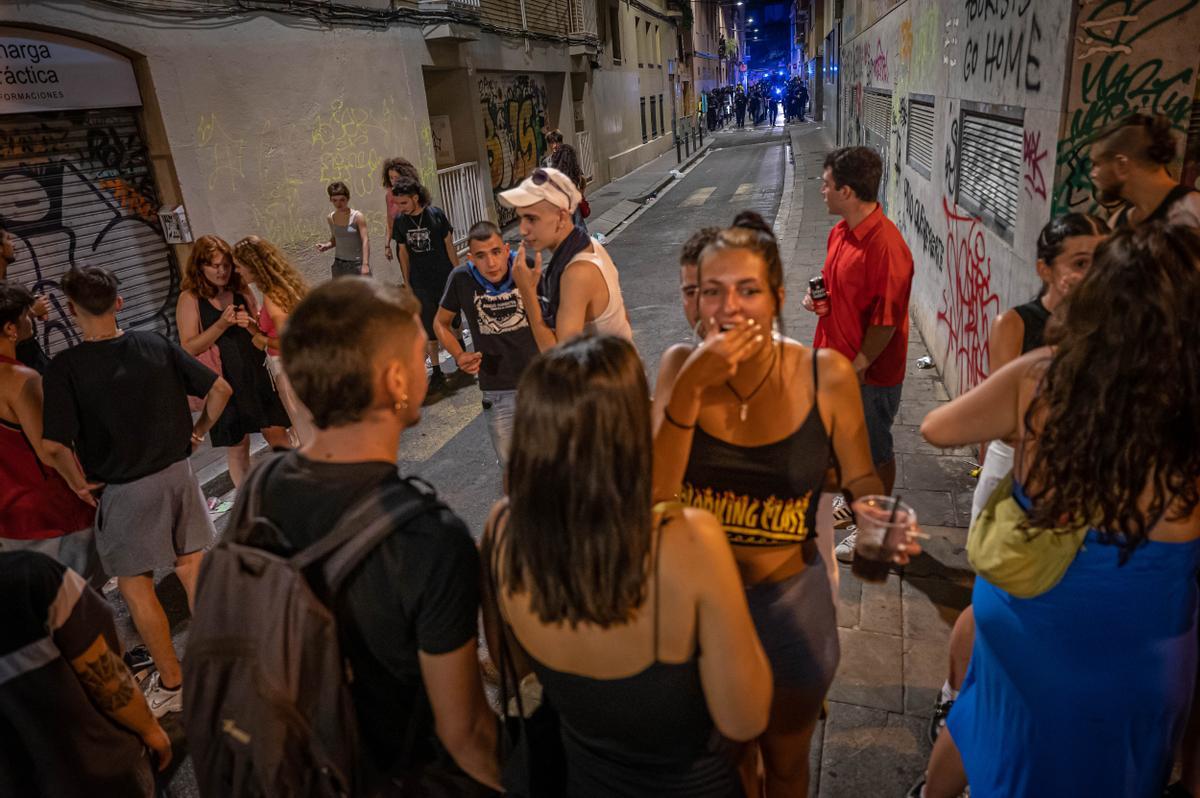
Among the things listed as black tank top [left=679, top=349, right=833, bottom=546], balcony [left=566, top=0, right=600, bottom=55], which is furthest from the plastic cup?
balcony [left=566, top=0, right=600, bottom=55]

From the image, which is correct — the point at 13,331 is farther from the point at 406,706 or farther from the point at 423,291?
the point at 423,291

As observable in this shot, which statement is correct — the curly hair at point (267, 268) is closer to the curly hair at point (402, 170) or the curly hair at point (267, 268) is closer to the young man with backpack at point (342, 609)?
the curly hair at point (402, 170)

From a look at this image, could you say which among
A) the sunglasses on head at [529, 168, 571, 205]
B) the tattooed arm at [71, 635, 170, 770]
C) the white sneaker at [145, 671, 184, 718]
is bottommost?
the white sneaker at [145, 671, 184, 718]

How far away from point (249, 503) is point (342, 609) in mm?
316

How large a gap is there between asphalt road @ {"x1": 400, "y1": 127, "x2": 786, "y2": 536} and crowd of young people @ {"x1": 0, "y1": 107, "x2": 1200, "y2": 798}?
247cm

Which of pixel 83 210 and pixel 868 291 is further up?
pixel 83 210

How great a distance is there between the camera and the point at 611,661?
1425 mm

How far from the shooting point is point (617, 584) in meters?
1.35

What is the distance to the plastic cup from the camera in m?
1.84

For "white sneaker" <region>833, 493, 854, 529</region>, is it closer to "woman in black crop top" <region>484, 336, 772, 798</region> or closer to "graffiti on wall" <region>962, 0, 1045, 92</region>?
"graffiti on wall" <region>962, 0, 1045, 92</region>

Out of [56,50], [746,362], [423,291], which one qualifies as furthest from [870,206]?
[56,50]

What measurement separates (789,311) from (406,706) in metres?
7.45

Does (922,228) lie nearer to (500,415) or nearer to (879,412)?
(879,412)

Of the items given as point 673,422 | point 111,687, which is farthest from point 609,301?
point 111,687
